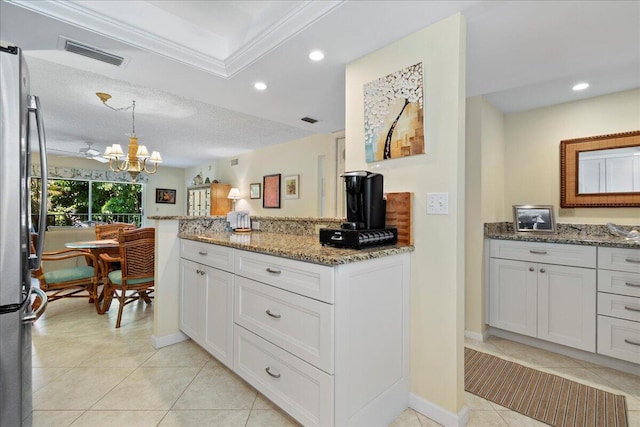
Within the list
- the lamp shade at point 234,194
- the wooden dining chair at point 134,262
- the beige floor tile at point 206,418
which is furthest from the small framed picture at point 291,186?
the beige floor tile at point 206,418

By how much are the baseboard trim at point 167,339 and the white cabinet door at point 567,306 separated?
2992 millimetres

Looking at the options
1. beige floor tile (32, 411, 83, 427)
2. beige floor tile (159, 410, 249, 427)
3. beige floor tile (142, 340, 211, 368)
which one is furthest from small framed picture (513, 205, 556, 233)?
beige floor tile (32, 411, 83, 427)

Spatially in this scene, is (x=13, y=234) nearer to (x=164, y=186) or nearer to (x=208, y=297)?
(x=208, y=297)

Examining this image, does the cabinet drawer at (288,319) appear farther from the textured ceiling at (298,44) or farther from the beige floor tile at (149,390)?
the textured ceiling at (298,44)

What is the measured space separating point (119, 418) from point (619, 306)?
3263mm

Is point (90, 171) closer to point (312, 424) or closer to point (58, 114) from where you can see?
point (58, 114)

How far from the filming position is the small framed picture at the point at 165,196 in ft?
26.7

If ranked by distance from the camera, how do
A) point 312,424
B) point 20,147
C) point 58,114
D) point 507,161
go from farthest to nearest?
point 58,114
point 507,161
point 312,424
point 20,147

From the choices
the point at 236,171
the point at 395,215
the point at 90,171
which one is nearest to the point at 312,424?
the point at 395,215

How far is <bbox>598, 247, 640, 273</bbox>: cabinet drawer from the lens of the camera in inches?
79.0

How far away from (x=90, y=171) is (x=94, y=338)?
6050 millimetres

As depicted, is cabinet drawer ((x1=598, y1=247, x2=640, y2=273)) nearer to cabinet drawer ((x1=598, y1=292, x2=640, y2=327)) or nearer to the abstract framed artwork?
cabinet drawer ((x1=598, y1=292, x2=640, y2=327))

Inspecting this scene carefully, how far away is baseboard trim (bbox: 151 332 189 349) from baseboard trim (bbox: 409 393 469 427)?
74.3 inches

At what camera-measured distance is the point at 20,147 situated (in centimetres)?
109
